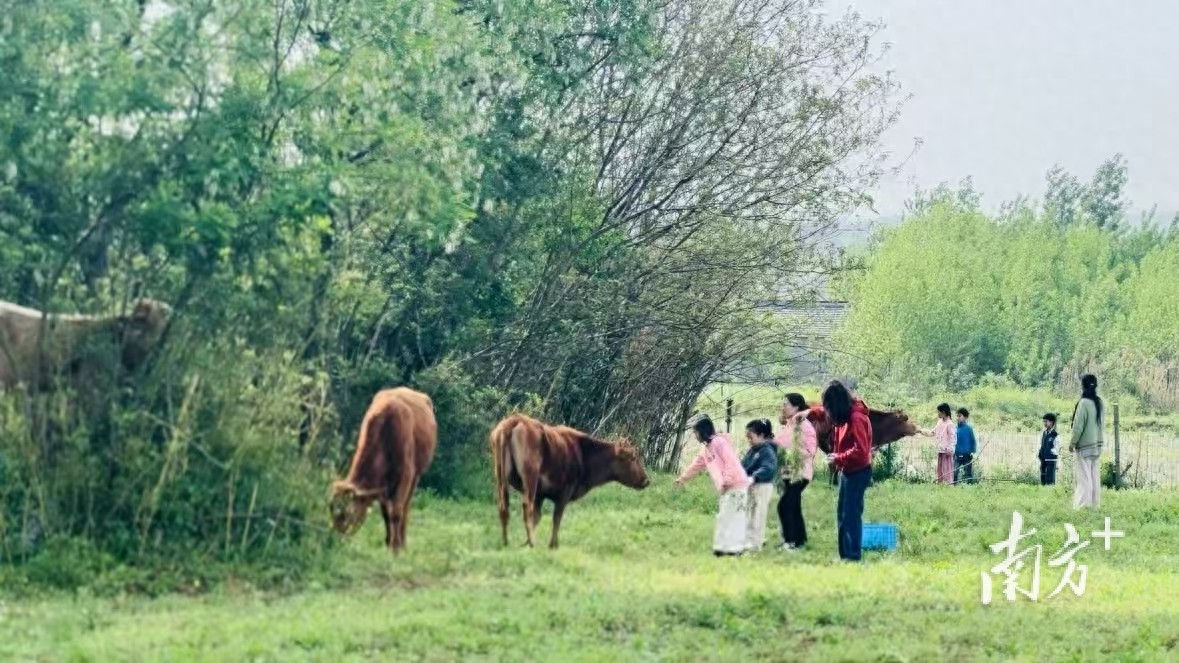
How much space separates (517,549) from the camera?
15.0 m

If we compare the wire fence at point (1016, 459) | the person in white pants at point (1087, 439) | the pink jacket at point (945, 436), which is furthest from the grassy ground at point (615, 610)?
the pink jacket at point (945, 436)

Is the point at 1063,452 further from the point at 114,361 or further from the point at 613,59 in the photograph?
the point at 114,361

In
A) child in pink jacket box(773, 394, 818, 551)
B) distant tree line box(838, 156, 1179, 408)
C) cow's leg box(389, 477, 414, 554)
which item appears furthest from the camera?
distant tree line box(838, 156, 1179, 408)

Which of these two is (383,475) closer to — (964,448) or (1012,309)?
(964,448)

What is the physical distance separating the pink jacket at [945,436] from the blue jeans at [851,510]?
11.2m

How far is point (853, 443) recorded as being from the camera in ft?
50.0

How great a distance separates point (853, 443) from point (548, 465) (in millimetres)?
2675

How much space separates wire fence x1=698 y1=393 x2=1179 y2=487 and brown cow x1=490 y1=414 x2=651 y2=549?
7.03 metres

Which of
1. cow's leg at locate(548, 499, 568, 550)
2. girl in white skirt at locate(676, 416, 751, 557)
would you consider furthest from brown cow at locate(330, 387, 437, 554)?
girl in white skirt at locate(676, 416, 751, 557)

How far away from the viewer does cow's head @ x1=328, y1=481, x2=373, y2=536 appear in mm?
13758

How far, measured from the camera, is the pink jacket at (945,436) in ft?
88.1

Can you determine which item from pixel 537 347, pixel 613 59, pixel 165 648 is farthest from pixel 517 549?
pixel 613 59

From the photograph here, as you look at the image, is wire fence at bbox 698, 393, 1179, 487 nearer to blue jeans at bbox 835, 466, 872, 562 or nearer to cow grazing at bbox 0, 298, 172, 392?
blue jeans at bbox 835, 466, 872, 562

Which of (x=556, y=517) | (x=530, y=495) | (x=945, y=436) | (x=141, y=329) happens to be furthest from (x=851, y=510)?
(x=945, y=436)
